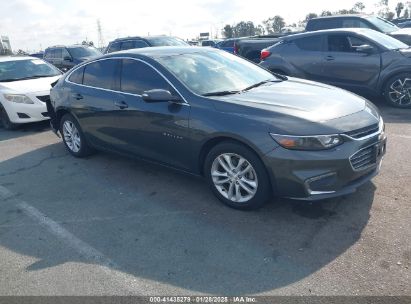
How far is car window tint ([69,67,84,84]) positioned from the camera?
19.3 feet

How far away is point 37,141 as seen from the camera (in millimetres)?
7469

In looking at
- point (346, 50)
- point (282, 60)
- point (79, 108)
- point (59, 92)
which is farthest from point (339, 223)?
point (282, 60)

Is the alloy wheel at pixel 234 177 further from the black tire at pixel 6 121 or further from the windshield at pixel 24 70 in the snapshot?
the windshield at pixel 24 70

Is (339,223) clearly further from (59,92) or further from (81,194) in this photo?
(59,92)

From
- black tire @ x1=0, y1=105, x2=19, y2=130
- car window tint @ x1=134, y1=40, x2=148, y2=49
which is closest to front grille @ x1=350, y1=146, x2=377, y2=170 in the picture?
black tire @ x1=0, y1=105, x2=19, y2=130

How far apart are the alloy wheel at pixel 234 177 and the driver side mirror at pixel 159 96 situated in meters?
0.84

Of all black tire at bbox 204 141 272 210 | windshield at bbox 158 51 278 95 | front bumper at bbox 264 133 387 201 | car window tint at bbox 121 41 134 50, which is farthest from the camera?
car window tint at bbox 121 41 134 50

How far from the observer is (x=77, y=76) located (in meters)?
5.96

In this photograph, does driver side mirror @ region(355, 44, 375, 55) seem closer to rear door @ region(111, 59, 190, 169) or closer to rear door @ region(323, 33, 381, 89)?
rear door @ region(323, 33, 381, 89)

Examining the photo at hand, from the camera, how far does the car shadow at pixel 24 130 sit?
26.6 ft

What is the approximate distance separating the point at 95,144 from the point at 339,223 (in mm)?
3649

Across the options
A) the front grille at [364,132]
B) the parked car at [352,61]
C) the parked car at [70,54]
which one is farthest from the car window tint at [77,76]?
the parked car at [70,54]

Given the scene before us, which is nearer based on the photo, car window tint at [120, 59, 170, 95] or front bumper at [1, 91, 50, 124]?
car window tint at [120, 59, 170, 95]

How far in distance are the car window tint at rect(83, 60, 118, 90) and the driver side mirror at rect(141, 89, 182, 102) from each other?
114 centimetres
